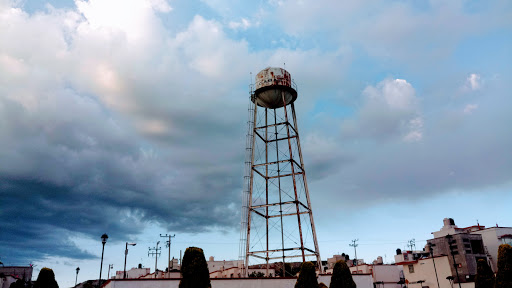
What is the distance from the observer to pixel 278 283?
102ft

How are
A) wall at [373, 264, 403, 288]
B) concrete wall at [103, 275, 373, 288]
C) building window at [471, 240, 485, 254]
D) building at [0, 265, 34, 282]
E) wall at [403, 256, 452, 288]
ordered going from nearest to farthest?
concrete wall at [103, 275, 373, 288]
wall at [403, 256, 452, 288]
building window at [471, 240, 485, 254]
wall at [373, 264, 403, 288]
building at [0, 265, 34, 282]

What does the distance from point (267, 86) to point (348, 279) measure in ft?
64.2

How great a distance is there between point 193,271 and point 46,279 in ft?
30.6

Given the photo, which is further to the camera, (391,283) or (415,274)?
(391,283)

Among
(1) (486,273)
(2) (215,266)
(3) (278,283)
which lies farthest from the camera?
(2) (215,266)

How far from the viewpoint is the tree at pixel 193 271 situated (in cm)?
1984

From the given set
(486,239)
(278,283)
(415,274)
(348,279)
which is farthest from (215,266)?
(348,279)

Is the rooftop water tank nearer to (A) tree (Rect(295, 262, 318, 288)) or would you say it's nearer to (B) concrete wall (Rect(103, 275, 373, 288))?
(B) concrete wall (Rect(103, 275, 373, 288))

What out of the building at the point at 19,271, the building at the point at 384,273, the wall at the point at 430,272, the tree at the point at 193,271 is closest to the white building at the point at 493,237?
the wall at the point at 430,272

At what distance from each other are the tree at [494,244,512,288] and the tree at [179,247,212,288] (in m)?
19.6

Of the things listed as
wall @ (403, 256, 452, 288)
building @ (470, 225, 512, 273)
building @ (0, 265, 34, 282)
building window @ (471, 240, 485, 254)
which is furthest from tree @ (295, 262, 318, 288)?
building @ (0, 265, 34, 282)

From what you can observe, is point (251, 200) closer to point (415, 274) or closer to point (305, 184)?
point (305, 184)

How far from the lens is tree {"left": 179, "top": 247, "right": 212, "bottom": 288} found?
19844 millimetres

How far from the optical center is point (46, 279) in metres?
22.5
